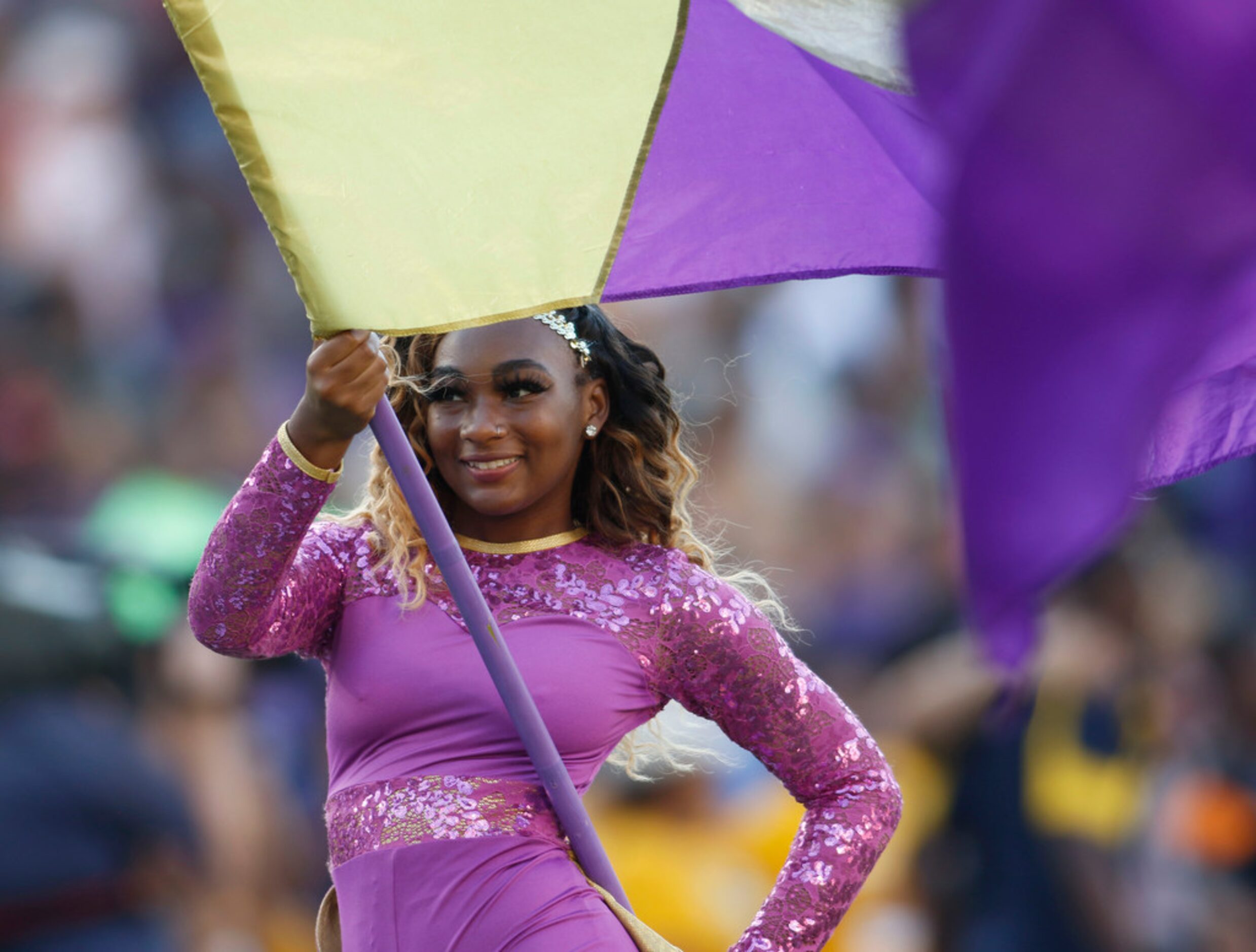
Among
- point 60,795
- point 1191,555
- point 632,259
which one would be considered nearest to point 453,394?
point 632,259

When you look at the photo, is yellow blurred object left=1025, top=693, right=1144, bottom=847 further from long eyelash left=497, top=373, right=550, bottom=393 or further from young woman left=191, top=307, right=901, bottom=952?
long eyelash left=497, top=373, right=550, bottom=393

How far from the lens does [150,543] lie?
470cm

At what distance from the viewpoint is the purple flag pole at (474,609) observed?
2.26 meters

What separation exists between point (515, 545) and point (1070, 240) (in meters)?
1.22

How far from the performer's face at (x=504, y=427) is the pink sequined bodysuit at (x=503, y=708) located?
0.07 m

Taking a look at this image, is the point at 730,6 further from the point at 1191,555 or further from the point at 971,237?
the point at 1191,555

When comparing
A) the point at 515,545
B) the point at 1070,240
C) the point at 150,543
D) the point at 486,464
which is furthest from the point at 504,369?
the point at 150,543

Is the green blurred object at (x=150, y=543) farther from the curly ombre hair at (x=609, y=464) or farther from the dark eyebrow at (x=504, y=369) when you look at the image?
the dark eyebrow at (x=504, y=369)

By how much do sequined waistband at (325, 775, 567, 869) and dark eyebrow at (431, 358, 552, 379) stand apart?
0.56m

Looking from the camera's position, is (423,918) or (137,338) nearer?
(423,918)

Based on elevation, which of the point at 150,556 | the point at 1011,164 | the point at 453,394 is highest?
the point at 1011,164

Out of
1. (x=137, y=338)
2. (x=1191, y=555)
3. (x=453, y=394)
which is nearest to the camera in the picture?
(x=453, y=394)

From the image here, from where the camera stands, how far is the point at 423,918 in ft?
7.40

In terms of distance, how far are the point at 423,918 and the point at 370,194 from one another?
916 mm
